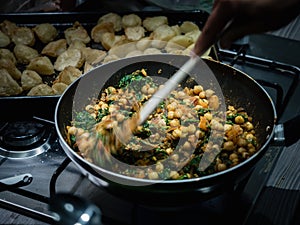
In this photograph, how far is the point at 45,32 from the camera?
2.02m

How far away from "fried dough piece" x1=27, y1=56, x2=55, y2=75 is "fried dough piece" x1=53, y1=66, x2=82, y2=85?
0.27ft

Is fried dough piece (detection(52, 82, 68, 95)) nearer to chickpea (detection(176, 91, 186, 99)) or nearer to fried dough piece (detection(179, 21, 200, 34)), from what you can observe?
chickpea (detection(176, 91, 186, 99))

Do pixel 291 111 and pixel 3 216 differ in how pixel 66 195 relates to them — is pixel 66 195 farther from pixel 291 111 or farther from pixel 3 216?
pixel 291 111

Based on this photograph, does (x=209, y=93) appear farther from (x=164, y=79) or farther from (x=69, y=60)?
(x=69, y=60)

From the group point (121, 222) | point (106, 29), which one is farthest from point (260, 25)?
point (106, 29)

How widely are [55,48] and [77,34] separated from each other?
15cm

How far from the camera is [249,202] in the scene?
1.27m

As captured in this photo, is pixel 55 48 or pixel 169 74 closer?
pixel 169 74

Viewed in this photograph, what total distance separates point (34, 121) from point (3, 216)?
1.49 feet

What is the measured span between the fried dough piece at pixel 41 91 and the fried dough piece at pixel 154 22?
682 millimetres

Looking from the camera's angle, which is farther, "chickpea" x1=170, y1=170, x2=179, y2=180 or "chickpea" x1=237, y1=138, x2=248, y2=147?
"chickpea" x1=237, y1=138, x2=248, y2=147

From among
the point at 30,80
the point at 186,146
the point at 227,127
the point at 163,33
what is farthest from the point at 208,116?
the point at 30,80

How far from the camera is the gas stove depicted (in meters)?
1.23

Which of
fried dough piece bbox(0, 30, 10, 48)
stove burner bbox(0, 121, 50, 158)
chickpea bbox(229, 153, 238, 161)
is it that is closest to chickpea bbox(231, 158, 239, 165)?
chickpea bbox(229, 153, 238, 161)
